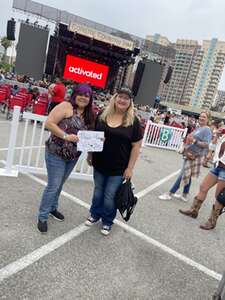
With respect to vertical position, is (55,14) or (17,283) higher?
(55,14)

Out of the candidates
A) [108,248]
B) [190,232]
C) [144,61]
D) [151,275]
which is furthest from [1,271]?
[144,61]

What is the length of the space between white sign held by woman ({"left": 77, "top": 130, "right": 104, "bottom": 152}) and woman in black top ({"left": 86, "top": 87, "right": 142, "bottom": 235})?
0.27 ft

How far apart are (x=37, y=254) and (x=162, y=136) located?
9842mm

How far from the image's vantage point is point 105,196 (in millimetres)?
3510

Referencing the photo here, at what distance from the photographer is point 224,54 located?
106812 millimetres

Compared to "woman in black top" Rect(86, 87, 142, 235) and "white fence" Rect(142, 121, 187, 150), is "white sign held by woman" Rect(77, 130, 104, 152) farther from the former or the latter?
"white fence" Rect(142, 121, 187, 150)

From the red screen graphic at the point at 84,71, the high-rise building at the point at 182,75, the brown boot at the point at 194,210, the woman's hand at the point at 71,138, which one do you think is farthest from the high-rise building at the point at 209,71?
the woman's hand at the point at 71,138

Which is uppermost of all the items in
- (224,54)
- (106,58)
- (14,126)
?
(224,54)

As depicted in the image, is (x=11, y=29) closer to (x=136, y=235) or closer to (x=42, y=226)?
(x=42, y=226)

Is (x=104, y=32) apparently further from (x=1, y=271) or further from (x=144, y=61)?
(x=1, y=271)

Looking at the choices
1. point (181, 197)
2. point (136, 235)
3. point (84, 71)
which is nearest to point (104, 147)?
point (136, 235)

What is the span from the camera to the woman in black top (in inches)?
128

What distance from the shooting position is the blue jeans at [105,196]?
136 inches

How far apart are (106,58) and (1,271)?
22808 millimetres
